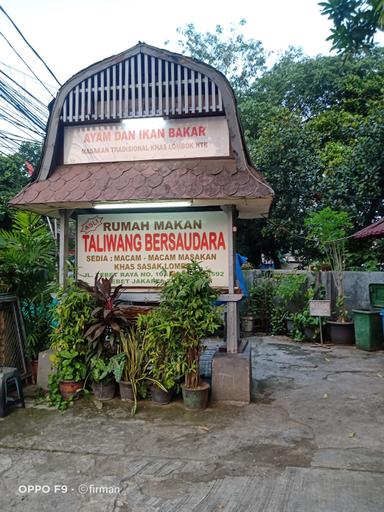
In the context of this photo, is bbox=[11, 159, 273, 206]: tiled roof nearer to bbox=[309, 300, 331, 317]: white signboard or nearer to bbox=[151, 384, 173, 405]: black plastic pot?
bbox=[151, 384, 173, 405]: black plastic pot

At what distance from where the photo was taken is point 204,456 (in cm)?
318

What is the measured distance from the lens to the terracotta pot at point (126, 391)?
4.46 meters

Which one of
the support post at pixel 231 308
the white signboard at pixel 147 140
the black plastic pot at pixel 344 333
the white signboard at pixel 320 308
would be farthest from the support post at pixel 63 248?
the black plastic pot at pixel 344 333

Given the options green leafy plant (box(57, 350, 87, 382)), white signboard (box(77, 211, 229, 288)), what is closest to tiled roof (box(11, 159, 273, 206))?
white signboard (box(77, 211, 229, 288))

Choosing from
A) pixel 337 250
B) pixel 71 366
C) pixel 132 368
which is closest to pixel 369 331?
pixel 337 250

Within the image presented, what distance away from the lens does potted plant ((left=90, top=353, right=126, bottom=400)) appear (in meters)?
4.38

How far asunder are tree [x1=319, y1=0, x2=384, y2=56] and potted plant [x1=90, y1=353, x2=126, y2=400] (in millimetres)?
3858

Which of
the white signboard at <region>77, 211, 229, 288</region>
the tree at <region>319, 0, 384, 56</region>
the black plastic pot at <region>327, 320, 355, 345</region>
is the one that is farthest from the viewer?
the black plastic pot at <region>327, 320, 355, 345</region>

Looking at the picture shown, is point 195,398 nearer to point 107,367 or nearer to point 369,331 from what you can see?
point 107,367

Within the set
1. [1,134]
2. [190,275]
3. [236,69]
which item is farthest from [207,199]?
[236,69]

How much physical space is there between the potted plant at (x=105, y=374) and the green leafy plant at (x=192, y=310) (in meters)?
0.74

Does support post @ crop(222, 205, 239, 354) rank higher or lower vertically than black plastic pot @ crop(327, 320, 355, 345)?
higher

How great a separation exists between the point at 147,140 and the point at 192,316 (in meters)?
2.18

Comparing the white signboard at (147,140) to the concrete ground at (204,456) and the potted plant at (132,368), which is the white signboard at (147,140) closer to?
the potted plant at (132,368)
